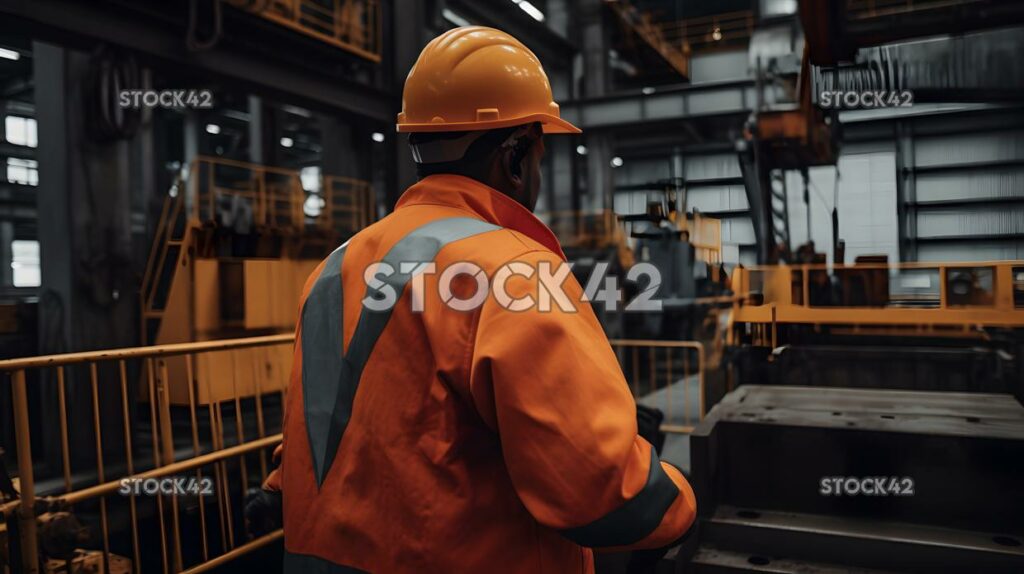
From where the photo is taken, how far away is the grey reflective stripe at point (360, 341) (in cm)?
113

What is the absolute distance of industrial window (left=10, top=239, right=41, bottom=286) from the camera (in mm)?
14016

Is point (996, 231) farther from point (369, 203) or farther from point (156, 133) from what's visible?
point (156, 133)

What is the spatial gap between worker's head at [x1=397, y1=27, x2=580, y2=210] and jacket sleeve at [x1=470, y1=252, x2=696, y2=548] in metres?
0.39

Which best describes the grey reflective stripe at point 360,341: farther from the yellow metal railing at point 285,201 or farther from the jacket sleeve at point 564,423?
the yellow metal railing at point 285,201

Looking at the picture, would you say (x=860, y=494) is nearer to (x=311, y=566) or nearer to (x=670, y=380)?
(x=311, y=566)

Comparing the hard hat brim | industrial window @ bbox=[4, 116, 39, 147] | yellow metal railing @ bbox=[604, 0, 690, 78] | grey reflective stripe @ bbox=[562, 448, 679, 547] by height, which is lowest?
grey reflective stripe @ bbox=[562, 448, 679, 547]

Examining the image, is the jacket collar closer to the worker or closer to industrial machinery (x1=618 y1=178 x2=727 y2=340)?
the worker

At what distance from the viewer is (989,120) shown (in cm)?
1539

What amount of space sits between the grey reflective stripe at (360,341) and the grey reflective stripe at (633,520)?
17.8 inches

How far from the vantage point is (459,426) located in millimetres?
1052

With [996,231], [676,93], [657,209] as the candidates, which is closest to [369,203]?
[657,209]

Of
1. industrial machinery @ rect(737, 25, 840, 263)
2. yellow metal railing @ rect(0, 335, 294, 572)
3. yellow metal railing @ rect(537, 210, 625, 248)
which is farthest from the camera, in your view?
yellow metal railing @ rect(537, 210, 625, 248)

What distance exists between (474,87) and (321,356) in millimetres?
605

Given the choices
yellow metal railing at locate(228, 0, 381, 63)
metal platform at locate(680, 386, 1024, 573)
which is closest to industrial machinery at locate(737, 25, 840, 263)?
metal platform at locate(680, 386, 1024, 573)
